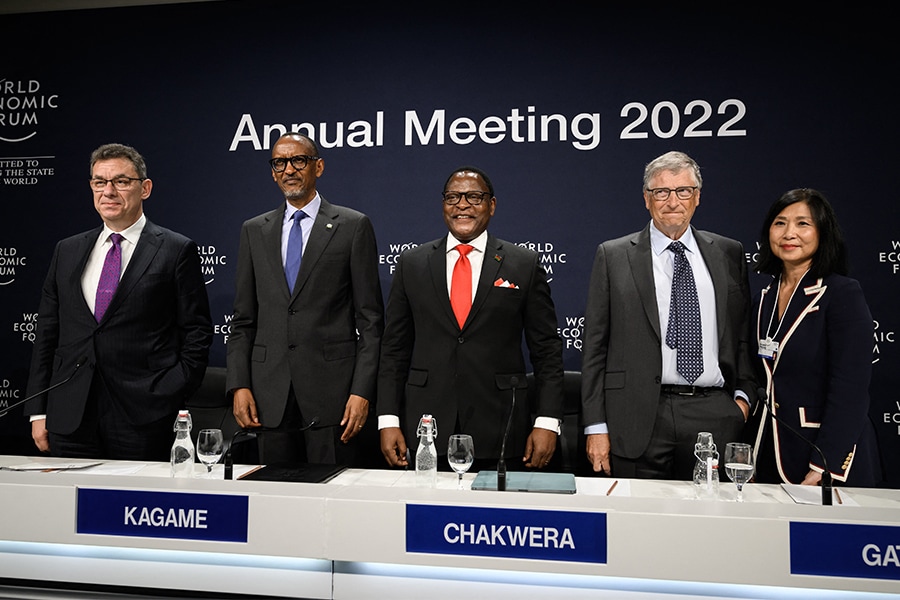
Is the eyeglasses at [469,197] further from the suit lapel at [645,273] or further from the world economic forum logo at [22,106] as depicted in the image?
the world economic forum logo at [22,106]

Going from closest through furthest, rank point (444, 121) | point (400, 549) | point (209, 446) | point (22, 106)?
point (400, 549) → point (209, 446) → point (444, 121) → point (22, 106)

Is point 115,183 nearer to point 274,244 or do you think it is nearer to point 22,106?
point 274,244

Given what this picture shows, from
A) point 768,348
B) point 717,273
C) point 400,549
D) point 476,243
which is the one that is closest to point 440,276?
point 476,243

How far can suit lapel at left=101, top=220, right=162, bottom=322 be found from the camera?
110 inches

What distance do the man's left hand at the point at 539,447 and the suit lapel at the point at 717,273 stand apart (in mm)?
689

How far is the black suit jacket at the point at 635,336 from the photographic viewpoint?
8.11 feet

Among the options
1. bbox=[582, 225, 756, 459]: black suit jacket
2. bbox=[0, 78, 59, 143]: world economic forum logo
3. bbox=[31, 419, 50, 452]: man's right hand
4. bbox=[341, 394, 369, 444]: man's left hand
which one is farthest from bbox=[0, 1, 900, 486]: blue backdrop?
bbox=[341, 394, 369, 444]: man's left hand

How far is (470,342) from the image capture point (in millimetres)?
2604

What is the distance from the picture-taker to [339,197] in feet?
13.5

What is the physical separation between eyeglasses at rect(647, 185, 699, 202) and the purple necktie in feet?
6.87

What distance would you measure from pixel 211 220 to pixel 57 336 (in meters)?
1.44

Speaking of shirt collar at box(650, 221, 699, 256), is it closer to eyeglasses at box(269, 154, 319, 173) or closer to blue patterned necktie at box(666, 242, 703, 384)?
blue patterned necktie at box(666, 242, 703, 384)

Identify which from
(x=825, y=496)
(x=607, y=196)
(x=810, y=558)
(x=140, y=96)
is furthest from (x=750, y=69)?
(x=140, y=96)

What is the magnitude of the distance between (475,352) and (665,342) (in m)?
0.66
